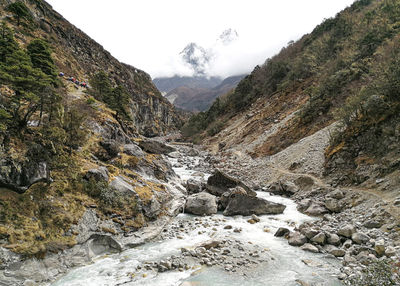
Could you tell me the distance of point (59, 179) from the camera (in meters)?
14.9

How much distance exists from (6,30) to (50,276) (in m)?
26.0

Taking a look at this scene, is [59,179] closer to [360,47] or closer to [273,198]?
[273,198]

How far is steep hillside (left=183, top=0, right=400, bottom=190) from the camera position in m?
19.0

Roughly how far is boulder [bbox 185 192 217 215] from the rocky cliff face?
55.7 meters

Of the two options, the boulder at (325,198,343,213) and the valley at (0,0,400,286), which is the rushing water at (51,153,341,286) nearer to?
the valley at (0,0,400,286)

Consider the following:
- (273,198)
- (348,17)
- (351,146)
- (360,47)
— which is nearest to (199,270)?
(273,198)

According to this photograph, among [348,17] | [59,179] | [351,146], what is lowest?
[351,146]

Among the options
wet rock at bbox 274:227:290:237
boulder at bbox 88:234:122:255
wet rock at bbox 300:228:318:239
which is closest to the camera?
boulder at bbox 88:234:122:255

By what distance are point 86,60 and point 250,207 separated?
103 m

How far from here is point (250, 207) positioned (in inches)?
748

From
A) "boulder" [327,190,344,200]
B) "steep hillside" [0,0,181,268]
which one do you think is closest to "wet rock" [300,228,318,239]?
"boulder" [327,190,344,200]

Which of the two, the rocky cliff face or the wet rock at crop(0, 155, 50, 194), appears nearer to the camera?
the wet rock at crop(0, 155, 50, 194)

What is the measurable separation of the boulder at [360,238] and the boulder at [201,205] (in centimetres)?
1033

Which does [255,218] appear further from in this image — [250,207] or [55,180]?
[55,180]
